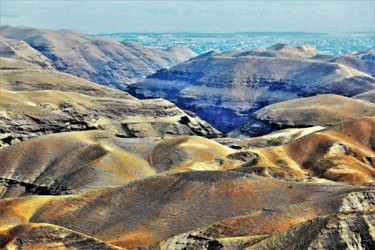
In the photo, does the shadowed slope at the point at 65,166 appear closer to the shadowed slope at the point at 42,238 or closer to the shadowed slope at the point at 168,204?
the shadowed slope at the point at 168,204

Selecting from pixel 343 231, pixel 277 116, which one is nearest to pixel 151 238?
pixel 343 231

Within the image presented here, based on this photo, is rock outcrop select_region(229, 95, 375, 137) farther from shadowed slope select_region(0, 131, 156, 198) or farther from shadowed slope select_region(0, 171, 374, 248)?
shadowed slope select_region(0, 171, 374, 248)

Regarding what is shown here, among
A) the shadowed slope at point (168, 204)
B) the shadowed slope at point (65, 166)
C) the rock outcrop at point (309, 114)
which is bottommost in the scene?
the rock outcrop at point (309, 114)

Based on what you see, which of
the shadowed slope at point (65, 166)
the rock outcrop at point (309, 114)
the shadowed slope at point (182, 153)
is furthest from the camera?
the rock outcrop at point (309, 114)

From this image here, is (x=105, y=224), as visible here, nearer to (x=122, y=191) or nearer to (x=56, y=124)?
(x=122, y=191)

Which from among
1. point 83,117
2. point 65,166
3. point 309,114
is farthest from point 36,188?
point 309,114

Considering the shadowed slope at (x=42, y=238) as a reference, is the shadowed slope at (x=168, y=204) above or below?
below

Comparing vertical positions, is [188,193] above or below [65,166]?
above

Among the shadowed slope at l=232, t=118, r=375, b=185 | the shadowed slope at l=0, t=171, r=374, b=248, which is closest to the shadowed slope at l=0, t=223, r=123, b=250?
the shadowed slope at l=0, t=171, r=374, b=248

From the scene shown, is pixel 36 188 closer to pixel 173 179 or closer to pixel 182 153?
pixel 182 153

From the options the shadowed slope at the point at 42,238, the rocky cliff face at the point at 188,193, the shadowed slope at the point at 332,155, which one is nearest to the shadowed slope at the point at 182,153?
the rocky cliff face at the point at 188,193
